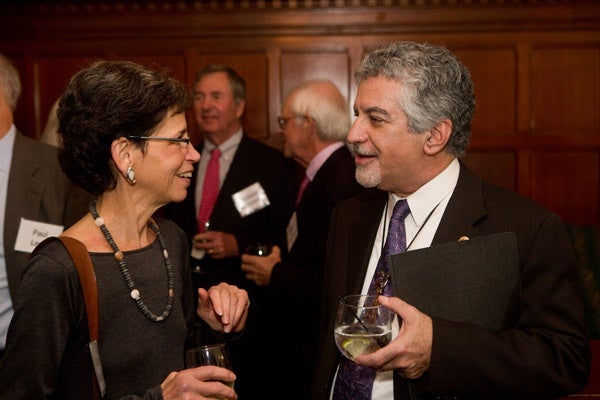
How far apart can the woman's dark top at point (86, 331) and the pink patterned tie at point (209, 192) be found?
196 centimetres

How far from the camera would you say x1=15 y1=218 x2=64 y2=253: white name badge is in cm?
276

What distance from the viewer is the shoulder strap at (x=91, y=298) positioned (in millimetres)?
1710

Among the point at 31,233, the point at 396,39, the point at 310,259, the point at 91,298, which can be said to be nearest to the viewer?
the point at 91,298

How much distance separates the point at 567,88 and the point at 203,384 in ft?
12.9

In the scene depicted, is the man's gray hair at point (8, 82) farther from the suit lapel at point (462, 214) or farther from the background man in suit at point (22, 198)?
the suit lapel at point (462, 214)

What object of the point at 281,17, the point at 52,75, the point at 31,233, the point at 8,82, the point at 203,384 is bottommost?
the point at 203,384

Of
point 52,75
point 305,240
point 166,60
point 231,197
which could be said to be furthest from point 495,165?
point 52,75

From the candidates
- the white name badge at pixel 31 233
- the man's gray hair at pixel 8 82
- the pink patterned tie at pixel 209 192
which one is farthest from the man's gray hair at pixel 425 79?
the pink patterned tie at pixel 209 192

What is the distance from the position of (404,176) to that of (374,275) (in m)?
0.32

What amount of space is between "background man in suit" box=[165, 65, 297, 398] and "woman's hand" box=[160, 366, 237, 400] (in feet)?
7.18

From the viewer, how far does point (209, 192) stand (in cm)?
412

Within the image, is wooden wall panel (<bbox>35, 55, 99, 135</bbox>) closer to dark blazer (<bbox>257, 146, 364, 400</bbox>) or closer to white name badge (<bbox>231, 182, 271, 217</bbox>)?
white name badge (<bbox>231, 182, 271, 217</bbox>)

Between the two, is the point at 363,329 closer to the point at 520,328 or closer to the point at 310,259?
the point at 520,328

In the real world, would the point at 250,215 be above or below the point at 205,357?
above
